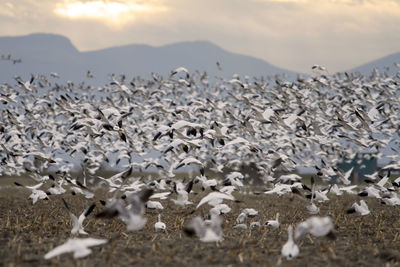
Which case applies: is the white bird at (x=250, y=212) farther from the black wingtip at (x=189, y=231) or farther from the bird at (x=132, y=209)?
the black wingtip at (x=189, y=231)

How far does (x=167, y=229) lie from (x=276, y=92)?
11898 mm

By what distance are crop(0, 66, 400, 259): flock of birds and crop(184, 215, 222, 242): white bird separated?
0.6 inches

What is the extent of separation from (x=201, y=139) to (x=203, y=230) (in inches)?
304

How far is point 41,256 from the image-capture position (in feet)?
27.1

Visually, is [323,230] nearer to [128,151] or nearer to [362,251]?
[362,251]

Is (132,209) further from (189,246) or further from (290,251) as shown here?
(290,251)

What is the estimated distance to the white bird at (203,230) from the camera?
734cm

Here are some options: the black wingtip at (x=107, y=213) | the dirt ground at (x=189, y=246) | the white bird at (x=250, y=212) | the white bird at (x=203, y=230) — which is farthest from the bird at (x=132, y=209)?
the white bird at (x=250, y=212)

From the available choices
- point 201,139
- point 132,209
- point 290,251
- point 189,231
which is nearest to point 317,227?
point 290,251

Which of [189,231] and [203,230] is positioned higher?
[189,231]

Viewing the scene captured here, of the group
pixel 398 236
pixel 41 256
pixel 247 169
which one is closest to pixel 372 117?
pixel 398 236

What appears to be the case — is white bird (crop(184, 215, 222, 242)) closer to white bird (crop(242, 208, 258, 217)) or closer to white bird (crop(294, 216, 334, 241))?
white bird (crop(294, 216, 334, 241))

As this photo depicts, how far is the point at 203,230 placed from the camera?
759cm

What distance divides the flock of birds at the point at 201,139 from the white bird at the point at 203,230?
0.02 metres
